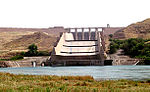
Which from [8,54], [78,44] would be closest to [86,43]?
[78,44]

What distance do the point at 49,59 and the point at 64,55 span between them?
618cm

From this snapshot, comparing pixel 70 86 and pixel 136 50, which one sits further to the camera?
pixel 136 50

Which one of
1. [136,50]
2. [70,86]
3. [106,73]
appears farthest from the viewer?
[136,50]

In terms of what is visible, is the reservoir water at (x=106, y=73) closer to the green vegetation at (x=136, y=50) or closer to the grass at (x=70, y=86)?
the grass at (x=70, y=86)

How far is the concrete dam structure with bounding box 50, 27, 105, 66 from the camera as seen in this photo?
428 ft

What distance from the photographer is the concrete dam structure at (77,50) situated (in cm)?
13038

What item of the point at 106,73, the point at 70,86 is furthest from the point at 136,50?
the point at 70,86

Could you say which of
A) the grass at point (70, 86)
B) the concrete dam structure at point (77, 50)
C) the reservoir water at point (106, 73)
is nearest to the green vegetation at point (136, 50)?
the concrete dam structure at point (77, 50)

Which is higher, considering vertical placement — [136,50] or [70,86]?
[70,86]

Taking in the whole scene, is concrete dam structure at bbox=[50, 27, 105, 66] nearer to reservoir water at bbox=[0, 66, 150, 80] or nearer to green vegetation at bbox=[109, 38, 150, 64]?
green vegetation at bbox=[109, 38, 150, 64]

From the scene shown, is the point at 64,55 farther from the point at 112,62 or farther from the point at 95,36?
the point at 95,36

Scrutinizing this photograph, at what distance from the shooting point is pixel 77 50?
145 metres

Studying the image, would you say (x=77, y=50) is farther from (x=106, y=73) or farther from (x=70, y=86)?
(x=70, y=86)

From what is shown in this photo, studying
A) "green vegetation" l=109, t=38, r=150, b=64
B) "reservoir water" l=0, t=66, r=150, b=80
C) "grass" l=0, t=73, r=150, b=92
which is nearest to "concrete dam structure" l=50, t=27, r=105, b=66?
"green vegetation" l=109, t=38, r=150, b=64
